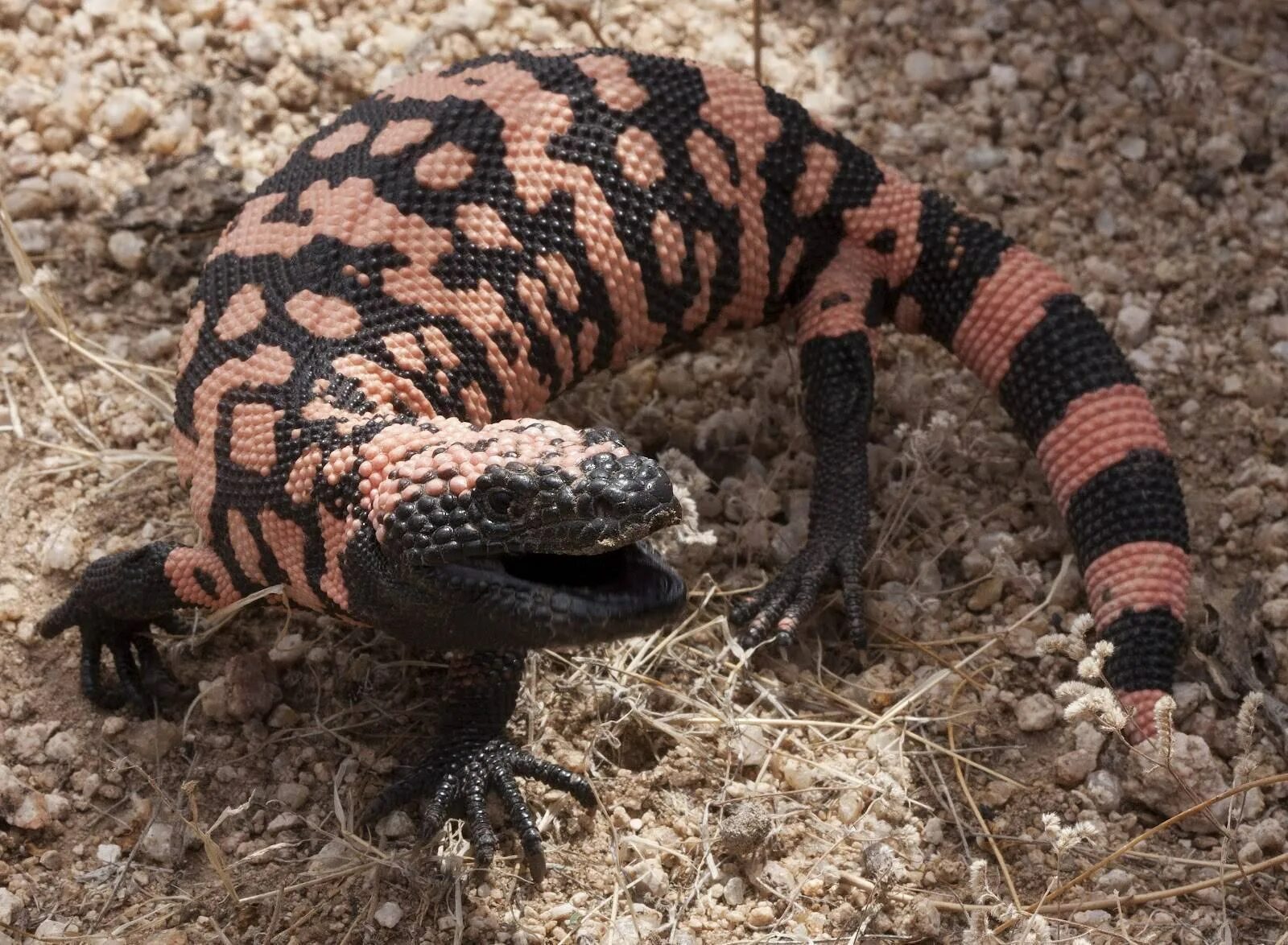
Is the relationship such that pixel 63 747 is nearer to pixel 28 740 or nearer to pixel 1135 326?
pixel 28 740

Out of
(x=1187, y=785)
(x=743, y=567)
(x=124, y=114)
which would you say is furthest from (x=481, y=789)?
(x=124, y=114)

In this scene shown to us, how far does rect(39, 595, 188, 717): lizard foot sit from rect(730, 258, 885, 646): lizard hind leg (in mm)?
1204

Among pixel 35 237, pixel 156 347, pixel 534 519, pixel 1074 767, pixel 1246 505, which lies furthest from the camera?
pixel 35 237

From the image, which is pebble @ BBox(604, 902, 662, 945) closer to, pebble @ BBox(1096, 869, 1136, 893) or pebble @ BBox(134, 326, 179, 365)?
pebble @ BBox(1096, 869, 1136, 893)

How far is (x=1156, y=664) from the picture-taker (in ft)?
8.91

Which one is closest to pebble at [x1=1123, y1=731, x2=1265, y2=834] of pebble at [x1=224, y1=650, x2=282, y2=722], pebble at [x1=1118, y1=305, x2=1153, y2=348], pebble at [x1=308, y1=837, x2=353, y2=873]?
pebble at [x1=1118, y1=305, x2=1153, y2=348]

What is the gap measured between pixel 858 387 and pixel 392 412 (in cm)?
113

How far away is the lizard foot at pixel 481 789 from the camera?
98.8 inches

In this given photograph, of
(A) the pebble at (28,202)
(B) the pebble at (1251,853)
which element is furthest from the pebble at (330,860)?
(A) the pebble at (28,202)

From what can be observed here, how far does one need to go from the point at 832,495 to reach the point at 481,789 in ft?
3.49

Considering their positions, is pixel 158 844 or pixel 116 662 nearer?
pixel 158 844

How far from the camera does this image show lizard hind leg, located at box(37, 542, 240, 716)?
8.77 ft

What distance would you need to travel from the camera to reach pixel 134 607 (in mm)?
2699

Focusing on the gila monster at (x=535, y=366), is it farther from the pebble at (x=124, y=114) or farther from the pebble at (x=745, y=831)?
the pebble at (x=124, y=114)
